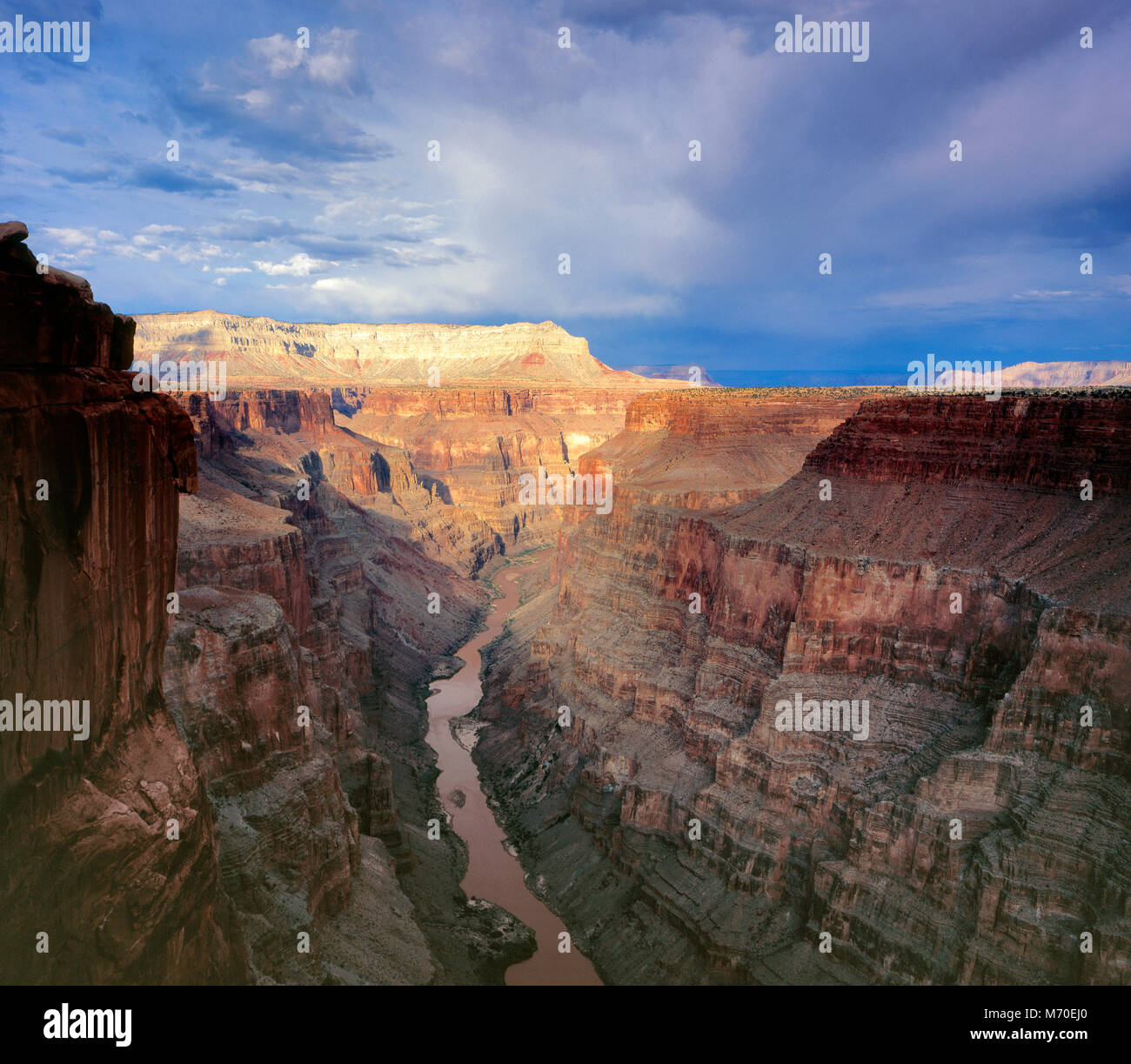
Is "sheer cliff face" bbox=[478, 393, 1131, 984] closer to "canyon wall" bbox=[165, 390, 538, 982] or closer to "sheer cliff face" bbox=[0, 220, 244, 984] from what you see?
"canyon wall" bbox=[165, 390, 538, 982]

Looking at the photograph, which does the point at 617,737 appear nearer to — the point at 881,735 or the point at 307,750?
the point at 881,735

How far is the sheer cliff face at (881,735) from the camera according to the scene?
31.5 meters

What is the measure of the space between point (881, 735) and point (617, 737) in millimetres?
21505

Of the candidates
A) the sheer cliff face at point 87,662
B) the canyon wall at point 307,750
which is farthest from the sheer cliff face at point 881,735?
the sheer cliff face at point 87,662

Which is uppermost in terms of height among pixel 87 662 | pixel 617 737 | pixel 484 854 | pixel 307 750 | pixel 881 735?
pixel 87 662

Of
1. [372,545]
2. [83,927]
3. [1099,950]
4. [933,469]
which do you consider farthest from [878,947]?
[372,545]

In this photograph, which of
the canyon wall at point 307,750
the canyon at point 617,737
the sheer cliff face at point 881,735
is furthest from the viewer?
the sheer cliff face at point 881,735

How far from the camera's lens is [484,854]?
173 feet

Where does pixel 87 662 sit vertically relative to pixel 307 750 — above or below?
above

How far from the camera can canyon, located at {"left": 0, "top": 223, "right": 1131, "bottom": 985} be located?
1329cm

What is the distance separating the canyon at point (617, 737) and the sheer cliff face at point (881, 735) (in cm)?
17

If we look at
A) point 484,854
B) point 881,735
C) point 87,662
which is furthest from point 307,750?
point 881,735

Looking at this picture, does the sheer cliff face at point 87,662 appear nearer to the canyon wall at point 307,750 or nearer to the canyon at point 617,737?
the canyon at point 617,737

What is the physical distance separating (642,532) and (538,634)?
1512cm
